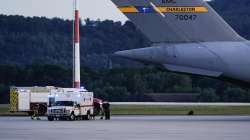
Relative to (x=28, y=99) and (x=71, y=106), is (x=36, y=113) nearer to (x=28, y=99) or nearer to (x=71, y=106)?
(x=28, y=99)

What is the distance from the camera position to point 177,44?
53500mm

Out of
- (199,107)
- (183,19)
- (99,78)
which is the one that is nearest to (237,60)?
(183,19)

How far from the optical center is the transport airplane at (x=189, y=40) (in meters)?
52.5

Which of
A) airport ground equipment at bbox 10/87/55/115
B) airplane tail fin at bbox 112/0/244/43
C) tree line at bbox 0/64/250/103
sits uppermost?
airplane tail fin at bbox 112/0/244/43

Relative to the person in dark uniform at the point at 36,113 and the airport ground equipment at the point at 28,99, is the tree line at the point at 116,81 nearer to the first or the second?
the airport ground equipment at the point at 28,99

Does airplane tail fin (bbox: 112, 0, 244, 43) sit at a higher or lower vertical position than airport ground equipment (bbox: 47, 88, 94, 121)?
higher

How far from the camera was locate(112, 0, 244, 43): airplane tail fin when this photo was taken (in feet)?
175

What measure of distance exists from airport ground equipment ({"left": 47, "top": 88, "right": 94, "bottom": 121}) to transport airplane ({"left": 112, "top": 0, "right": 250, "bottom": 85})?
21.2ft

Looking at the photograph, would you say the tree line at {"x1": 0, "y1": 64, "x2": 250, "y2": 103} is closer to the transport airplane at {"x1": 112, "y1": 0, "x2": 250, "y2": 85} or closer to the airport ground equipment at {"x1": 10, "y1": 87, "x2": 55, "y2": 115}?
the airport ground equipment at {"x1": 10, "y1": 87, "x2": 55, "y2": 115}

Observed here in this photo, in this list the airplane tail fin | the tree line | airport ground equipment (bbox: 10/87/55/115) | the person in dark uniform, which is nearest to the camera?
the airplane tail fin

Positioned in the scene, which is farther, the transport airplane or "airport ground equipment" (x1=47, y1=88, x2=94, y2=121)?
"airport ground equipment" (x1=47, y1=88, x2=94, y2=121)

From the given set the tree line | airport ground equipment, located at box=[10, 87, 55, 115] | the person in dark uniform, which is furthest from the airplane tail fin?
the tree line

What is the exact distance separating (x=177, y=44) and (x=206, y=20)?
2.32 meters

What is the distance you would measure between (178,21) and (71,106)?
9.77 m
